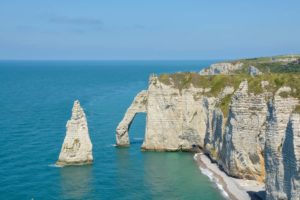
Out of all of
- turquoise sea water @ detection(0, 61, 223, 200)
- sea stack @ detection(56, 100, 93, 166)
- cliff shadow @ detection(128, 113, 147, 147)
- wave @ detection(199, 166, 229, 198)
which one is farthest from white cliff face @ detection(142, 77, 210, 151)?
sea stack @ detection(56, 100, 93, 166)

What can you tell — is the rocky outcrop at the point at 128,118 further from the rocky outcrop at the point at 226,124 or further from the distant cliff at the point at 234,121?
the distant cliff at the point at 234,121

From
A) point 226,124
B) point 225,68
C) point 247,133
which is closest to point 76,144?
point 226,124

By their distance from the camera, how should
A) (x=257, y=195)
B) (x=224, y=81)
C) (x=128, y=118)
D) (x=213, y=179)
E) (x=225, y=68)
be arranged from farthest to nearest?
(x=225, y=68)
(x=128, y=118)
(x=224, y=81)
(x=213, y=179)
(x=257, y=195)

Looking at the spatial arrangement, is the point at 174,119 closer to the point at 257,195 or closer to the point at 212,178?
the point at 212,178

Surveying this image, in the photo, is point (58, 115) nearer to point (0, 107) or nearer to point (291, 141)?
point (0, 107)

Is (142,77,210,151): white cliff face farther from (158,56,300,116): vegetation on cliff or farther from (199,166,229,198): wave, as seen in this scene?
(199,166,229,198): wave

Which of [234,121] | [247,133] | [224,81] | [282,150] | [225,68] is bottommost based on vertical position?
[247,133]
